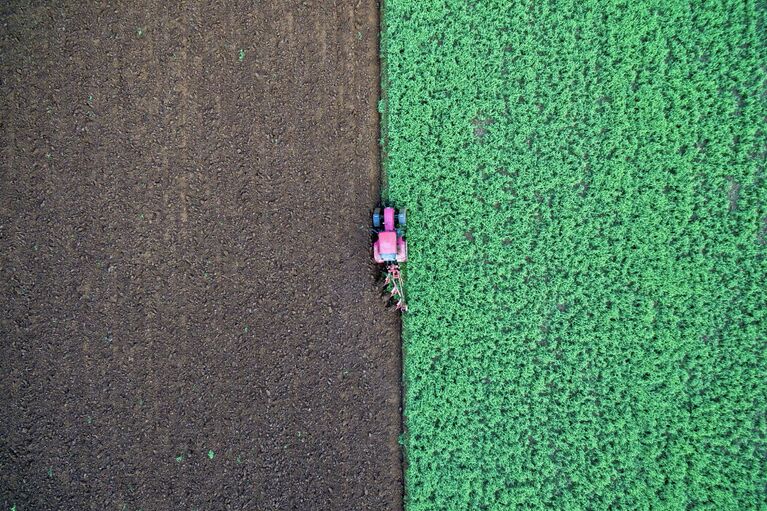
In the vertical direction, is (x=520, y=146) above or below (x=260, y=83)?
below

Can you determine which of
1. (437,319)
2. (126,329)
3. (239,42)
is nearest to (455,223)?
(437,319)

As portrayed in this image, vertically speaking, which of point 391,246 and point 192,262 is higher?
point 391,246

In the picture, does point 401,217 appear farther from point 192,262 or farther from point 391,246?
point 192,262

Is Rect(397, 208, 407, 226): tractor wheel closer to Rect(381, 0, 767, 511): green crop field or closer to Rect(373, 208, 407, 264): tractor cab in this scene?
Rect(373, 208, 407, 264): tractor cab

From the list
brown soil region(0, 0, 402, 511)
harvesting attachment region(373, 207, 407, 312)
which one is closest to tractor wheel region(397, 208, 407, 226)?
harvesting attachment region(373, 207, 407, 312)

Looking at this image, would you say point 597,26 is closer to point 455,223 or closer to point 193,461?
point 455,223

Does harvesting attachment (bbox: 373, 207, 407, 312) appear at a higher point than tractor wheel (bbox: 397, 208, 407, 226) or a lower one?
lower

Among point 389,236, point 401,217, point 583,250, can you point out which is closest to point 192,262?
point 389,236
